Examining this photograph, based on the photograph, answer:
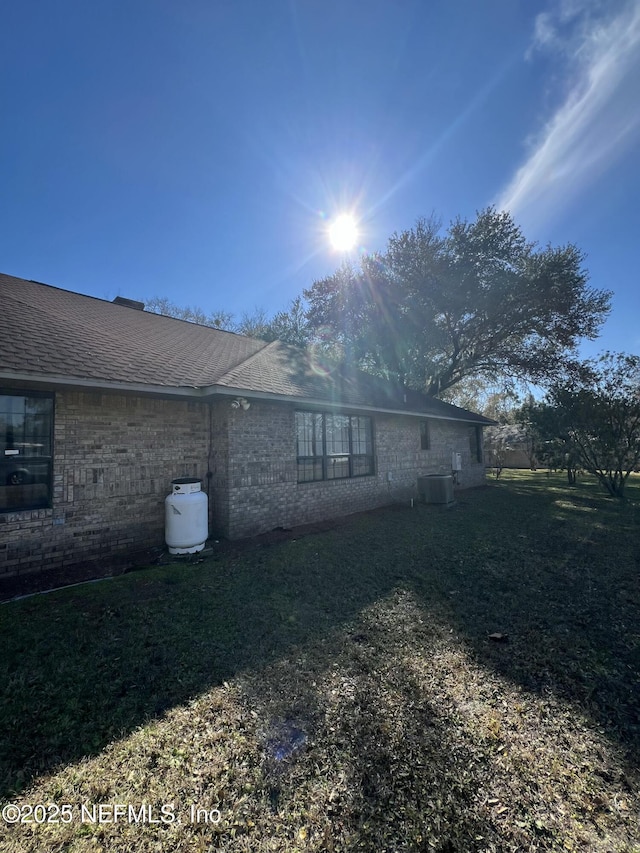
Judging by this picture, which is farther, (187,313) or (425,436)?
(187,313)

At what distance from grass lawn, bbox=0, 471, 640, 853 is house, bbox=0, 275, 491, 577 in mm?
1375

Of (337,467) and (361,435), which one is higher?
(361,435)

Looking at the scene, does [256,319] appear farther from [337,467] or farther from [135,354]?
[135,354]

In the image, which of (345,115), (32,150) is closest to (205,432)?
(32,150)

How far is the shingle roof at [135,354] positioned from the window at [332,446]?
71 cm

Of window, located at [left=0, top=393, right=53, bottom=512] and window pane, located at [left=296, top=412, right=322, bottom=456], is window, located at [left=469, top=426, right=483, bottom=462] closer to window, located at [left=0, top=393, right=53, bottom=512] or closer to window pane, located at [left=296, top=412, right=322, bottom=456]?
window pane, located at [left=296, top=412, right=322, bottom=456]

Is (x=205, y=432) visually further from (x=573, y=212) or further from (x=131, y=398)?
(x=573, y=212)

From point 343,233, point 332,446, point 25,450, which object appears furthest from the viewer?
point 343,233

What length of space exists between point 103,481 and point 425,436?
33.4 feet

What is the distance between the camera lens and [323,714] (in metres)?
2.46

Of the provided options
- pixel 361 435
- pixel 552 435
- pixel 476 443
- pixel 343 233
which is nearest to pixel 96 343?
pixel 361 435

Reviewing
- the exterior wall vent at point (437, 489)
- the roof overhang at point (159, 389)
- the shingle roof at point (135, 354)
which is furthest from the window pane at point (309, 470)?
the exterior wall vent at point (437, 489)

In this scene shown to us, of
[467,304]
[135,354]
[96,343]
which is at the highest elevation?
[467,304]

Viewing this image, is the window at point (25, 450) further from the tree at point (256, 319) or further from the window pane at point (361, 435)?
the tree at point (256, 319)
